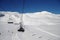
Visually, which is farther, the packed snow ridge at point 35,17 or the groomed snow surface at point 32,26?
the packed snow ridge at point 35,17

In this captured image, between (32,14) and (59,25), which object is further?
(32,14)

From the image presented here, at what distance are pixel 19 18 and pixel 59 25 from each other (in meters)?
0.81

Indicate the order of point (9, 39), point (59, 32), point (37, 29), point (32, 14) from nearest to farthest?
1. point (9, 39)
2. point (59, 32)
3. point (37, 29)
4. point (32, 14)

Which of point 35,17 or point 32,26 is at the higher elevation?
point 35,17

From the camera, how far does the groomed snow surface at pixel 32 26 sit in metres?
2.05

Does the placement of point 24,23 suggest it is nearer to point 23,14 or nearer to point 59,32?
point 23,14

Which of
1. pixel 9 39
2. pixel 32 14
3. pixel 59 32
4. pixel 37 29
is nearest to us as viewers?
pixel 9 39

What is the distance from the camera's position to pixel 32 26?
89.4 inches

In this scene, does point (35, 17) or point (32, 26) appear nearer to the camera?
point (32, 26)

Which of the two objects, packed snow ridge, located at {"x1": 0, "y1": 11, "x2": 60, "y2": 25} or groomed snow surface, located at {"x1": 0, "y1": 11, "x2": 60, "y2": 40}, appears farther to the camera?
packed snow ridge, located at {"x1": 0, "y1": 11, "x2": 60, "y2": 25}

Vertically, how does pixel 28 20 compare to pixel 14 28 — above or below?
above

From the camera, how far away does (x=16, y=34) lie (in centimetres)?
213

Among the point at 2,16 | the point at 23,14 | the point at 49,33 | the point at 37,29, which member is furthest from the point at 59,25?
the point at 2,16

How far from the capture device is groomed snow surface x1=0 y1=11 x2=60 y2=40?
6.73ft
